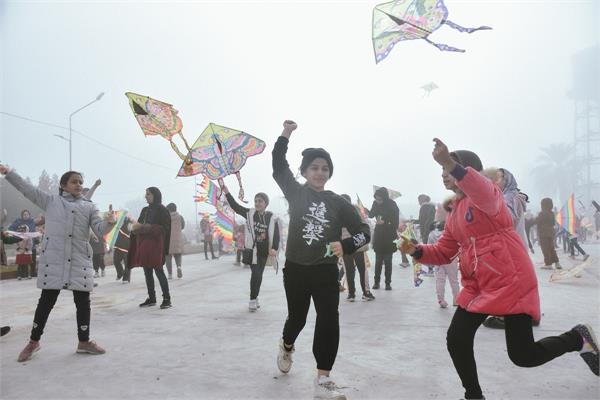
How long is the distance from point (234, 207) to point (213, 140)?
168cm

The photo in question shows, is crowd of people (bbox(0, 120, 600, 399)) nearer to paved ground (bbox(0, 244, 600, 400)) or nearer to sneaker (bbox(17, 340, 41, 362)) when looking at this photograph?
sneaker (bbox(17, 340, 41, 362))

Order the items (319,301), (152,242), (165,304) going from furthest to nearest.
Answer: (152,242)
(165,304)
(319,301)

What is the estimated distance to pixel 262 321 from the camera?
5438mm

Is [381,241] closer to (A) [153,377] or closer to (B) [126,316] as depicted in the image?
(B) [126,316]

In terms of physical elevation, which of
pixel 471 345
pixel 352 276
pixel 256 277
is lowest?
pixel 352 276

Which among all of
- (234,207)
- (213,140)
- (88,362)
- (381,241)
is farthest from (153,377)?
(381,241)

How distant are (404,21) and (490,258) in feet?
12.3

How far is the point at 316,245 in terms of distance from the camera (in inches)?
122

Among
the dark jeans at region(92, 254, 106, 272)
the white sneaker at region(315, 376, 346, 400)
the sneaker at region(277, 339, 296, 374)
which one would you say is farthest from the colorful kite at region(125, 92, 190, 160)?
the dark jeans at region(92, 254, 106, 272)

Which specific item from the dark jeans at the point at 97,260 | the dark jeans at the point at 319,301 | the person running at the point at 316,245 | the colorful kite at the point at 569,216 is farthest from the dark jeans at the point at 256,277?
the colorful kite at the point at 569,216

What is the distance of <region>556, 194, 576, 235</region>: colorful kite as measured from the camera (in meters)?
12.6

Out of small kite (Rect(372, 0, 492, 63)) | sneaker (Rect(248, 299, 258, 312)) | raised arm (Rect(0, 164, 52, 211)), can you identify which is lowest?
sneaker (Rect(248, 299, 258, 312))

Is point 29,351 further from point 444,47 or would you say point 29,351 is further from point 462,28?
point 462,28

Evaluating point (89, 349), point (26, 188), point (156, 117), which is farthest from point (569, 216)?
point (26, 188)
